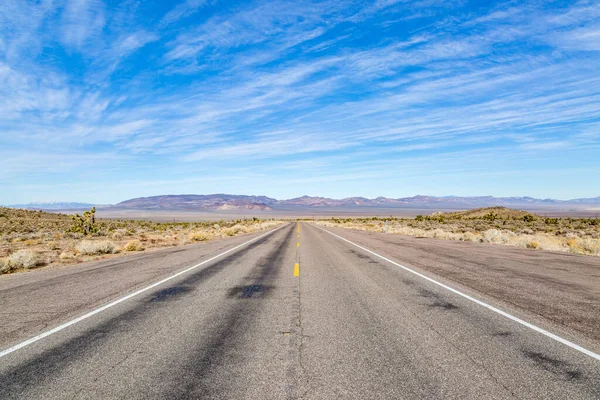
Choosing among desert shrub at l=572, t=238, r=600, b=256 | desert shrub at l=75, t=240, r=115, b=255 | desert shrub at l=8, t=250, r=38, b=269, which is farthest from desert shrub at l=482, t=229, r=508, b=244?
desert shrub at l=8, t=250, r=38, b=269

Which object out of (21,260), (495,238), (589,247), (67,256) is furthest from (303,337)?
(495,238)

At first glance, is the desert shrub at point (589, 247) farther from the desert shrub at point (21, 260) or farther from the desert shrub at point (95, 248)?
the desert shrub at point (21, 260)

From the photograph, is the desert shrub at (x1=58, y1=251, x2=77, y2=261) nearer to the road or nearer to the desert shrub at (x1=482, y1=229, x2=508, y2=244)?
the road

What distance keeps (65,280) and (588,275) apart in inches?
593

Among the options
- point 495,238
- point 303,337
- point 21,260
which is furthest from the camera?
point 495,238

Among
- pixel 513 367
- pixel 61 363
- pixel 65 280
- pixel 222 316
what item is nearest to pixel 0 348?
pixel 61 363

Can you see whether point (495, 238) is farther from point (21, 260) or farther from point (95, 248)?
point (21, 260)

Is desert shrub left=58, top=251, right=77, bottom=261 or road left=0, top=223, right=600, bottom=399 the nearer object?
road left=0, top=223, right=600, bottom=399

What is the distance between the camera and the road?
3.75 m

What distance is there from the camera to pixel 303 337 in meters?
5.26

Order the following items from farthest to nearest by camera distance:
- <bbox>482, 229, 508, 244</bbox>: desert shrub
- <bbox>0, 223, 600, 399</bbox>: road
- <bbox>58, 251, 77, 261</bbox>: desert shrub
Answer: <bbox>482, 229, 508, 244</bbox>: desert shrub
<bbox>58, 251, 77, 261</bbox>: desert shrub
<bbox>0, 223, 600, 399</bbox>: road

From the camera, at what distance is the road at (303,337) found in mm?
3750

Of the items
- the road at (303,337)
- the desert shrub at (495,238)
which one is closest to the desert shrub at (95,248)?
the road at (303,337)

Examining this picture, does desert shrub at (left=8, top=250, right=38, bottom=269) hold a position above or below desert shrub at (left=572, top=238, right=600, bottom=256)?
below
